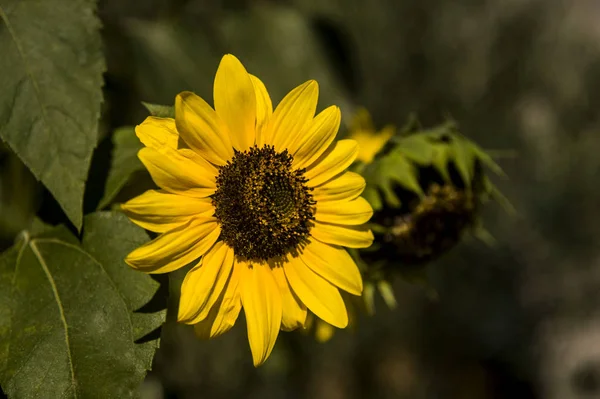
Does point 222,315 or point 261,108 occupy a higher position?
point 261,108

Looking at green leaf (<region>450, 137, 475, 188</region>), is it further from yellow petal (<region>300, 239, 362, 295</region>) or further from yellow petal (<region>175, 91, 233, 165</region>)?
yellow petal (<region>175, 91, 233, 165</region>)

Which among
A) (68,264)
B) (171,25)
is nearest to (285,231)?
(68,264)

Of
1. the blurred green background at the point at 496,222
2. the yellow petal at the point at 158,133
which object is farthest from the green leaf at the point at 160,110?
the blurred green background at the point at 496,222

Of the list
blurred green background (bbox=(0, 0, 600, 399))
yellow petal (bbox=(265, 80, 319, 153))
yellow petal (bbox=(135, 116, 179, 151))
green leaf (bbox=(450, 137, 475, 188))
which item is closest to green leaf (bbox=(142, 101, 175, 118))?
yellow petal (bbox=(135, 116, 179, 151))

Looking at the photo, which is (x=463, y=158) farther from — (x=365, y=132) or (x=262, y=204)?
(x=365, y=132)

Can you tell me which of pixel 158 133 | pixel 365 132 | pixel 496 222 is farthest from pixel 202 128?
pixel 496 222
